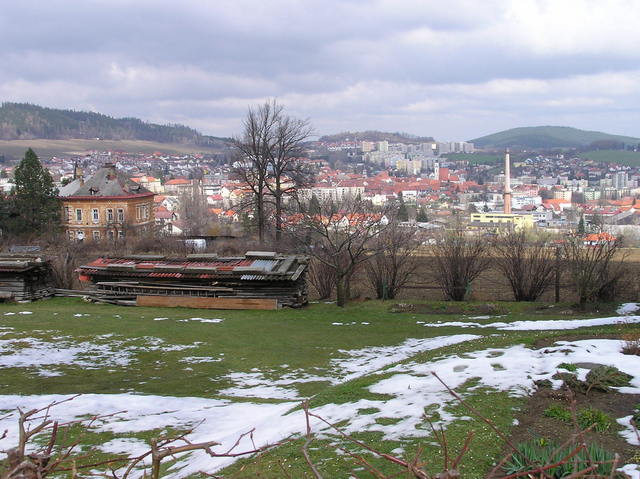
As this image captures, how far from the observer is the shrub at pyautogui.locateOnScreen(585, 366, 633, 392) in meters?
8.88

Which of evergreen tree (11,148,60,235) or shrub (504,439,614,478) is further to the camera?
evergreen tree (11,148,60,235)

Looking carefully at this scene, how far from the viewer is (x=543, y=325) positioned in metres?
17.9

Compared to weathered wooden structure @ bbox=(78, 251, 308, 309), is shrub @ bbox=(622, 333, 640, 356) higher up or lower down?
higher up

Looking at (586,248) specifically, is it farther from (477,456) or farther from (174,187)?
(174,187)

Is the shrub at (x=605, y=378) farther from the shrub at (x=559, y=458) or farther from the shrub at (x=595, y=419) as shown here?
the shrub at (x=559, y=458)

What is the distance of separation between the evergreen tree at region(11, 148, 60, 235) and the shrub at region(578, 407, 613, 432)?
45.6 meters

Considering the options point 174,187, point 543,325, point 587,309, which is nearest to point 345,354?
point 543,325

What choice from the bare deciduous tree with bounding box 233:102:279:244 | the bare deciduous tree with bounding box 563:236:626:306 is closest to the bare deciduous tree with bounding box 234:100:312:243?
the bare deciduous tree with bounding box 233:102:279:244

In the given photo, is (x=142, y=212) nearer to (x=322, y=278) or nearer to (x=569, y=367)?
(x=322, y=278)

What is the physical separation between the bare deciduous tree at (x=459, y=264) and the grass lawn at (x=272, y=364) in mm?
3343

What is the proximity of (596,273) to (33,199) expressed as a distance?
40465 millimetres

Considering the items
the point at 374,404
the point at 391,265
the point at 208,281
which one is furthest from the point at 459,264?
the point at 374,404

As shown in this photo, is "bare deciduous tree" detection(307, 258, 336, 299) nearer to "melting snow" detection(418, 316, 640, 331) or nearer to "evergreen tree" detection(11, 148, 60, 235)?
"melting snow" detection(418, 316, 640, 331)

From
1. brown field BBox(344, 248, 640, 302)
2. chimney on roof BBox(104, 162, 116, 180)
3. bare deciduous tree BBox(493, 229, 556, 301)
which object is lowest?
brown field BBox(344, 248, 640, 302)
